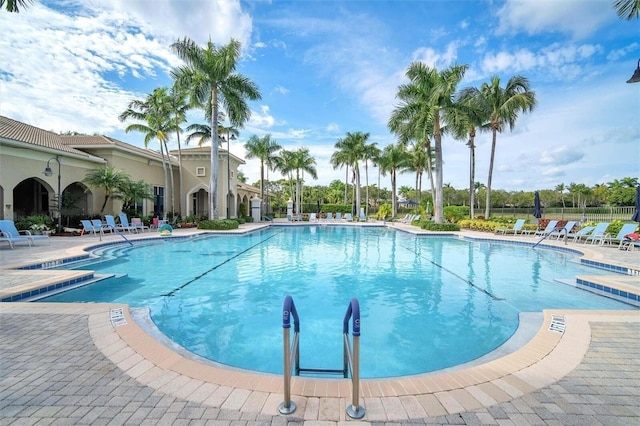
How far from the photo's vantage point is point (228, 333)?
528 centimetres

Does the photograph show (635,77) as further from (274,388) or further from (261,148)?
(261,148)

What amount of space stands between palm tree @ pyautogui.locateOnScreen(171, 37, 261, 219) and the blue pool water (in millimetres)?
11348

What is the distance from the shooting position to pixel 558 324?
4566 millimetres

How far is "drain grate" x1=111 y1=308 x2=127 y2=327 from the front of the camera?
14.7 ft

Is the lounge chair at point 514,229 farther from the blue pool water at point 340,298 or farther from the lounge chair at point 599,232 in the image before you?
the blue pool water at point 340,298

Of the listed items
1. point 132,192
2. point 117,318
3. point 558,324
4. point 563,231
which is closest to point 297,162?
point 132,192

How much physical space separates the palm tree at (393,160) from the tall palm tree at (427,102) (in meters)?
13.9

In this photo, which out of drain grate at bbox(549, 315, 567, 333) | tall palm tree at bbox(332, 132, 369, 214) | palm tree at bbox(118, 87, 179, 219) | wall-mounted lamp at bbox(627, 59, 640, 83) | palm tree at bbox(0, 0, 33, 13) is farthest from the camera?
tall palm tree at bbox(332, 132, 369, 214)

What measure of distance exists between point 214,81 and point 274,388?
20897 millimetres

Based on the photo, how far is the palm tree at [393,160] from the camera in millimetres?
36062

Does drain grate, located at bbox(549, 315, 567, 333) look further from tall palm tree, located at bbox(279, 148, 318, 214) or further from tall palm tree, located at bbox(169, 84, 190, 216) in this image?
tall palm tree, located at bbox(279, 148, 318, 214)

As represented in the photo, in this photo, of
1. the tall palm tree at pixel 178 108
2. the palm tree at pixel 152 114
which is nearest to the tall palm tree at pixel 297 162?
the tall palm tree at pixel 178 108

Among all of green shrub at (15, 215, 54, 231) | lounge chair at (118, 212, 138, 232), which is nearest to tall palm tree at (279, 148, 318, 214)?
lounge chair at (118, 212, 138, 232)

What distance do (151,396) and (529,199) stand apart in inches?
3185
